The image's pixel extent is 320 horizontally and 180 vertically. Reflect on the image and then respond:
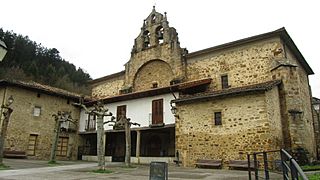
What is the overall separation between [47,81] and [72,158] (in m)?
22.6

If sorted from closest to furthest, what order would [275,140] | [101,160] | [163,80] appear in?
[101,160]
[275,140]
[163,80]

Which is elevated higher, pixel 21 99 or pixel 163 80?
pixel 163 80

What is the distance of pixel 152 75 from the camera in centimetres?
2483

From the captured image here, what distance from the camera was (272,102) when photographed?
15.7m

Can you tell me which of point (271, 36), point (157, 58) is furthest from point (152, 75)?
point (271, 36)

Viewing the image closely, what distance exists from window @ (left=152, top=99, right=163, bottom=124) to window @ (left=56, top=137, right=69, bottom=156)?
913 cm

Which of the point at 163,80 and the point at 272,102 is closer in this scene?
the point at 272,102

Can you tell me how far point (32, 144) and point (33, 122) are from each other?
67.6 inches

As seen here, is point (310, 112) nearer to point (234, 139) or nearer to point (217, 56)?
point (217, 56)

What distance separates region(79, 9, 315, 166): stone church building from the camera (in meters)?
15.3

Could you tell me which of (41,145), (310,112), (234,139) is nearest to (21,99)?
(41,145)

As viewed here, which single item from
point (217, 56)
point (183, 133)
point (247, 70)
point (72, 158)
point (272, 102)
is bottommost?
point (72, 158)

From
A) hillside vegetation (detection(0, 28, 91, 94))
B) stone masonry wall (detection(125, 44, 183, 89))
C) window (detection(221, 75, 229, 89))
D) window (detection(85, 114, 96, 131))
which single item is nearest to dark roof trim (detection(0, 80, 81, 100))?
window (detection(85, 114, 96, 131))

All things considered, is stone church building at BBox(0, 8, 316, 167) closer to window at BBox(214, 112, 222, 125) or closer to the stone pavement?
window at BBox(214, 112, 222, 125)
